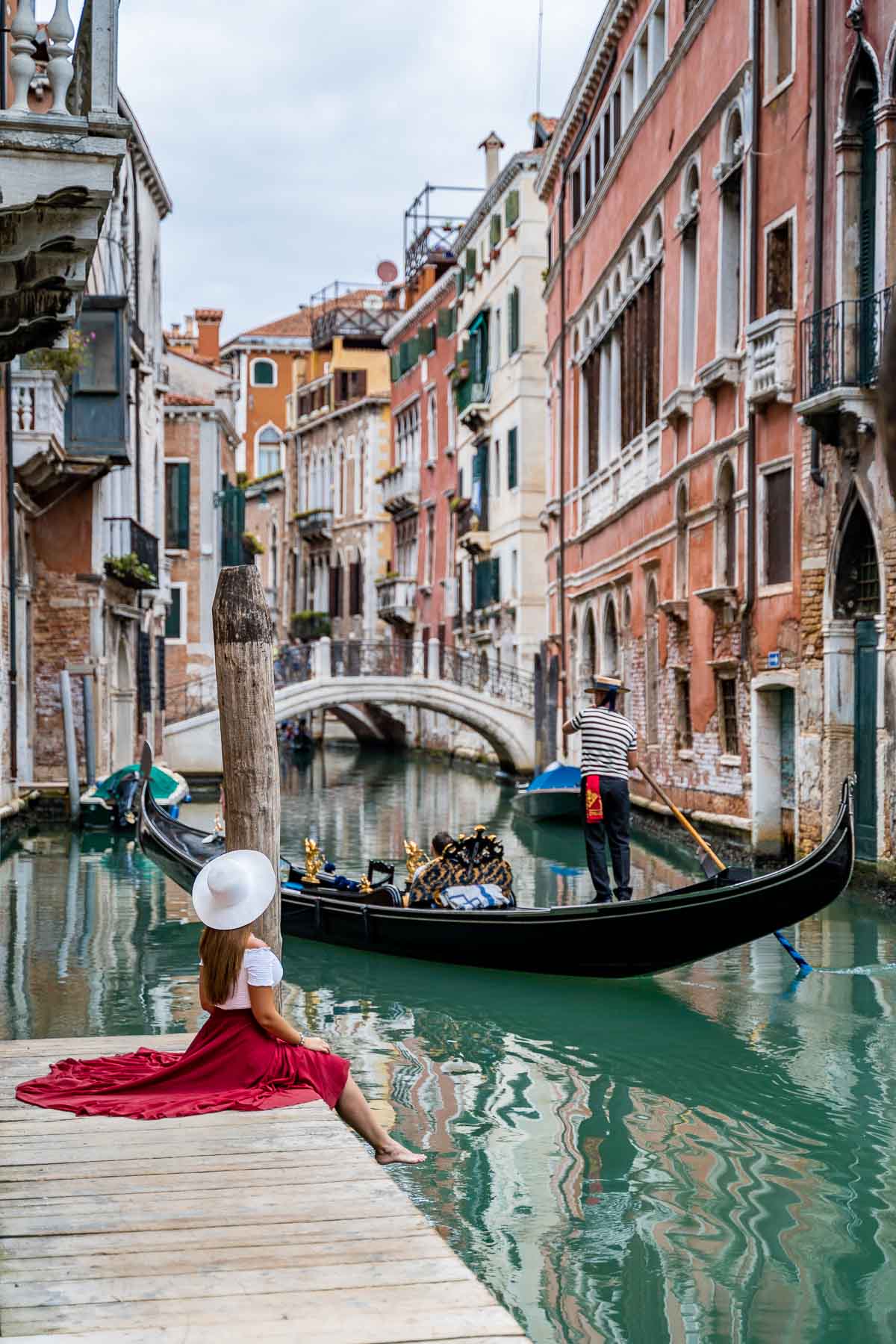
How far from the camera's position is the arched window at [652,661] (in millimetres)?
14977

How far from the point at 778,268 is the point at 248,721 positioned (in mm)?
6816

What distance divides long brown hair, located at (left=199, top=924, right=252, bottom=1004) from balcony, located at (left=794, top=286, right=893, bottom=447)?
19.7 ft

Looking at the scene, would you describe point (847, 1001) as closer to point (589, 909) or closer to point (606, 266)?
point (589, 909)

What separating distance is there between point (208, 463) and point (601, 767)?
19.5m

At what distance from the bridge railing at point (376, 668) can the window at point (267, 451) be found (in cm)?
2255

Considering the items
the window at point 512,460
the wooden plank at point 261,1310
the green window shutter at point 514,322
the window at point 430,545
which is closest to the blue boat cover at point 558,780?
the window at point 512,460

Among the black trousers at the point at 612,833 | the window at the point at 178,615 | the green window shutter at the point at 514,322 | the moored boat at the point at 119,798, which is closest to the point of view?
the black trousers at the point at 612,833

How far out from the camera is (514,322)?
80.9 ft

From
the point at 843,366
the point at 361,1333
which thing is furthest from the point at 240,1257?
the point at 843,366

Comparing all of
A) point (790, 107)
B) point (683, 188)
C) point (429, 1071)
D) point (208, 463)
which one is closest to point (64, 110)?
point (429, 1071)

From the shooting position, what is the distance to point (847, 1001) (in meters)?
7.07

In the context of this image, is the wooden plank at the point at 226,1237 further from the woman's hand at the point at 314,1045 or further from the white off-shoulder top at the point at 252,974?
the woman's hand at the point at 314,1045

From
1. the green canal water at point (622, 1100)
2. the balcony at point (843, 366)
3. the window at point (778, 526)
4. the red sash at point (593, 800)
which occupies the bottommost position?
the green canal water at point (622, 1100)

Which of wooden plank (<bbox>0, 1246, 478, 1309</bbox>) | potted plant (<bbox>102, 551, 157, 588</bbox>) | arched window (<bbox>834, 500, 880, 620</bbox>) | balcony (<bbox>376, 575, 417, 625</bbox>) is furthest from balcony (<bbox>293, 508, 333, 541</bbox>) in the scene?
wooden plank (<bbox>0, 1246, 478, 1309</bbox>)
